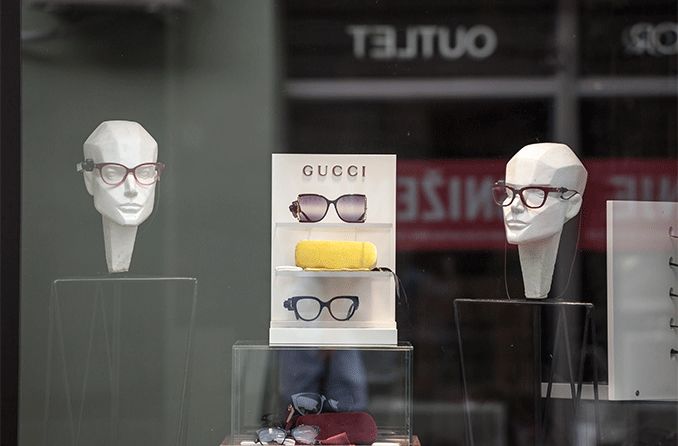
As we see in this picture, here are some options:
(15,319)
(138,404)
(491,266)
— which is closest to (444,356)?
(491,266)

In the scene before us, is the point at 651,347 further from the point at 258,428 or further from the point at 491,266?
the point at 258,428

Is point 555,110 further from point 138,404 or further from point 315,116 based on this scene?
point 138,404

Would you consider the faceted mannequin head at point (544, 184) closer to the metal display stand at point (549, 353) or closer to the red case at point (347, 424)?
the metal display stand at point (549, 353)

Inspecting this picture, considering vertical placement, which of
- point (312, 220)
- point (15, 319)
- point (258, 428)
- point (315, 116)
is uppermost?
point (315, 116)

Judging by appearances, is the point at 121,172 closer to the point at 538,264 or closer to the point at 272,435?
the point at 272,435

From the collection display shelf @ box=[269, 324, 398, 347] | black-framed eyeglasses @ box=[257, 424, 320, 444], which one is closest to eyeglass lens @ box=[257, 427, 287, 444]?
black-framed eyeglasses @ box=[257, 424, 320, 444]

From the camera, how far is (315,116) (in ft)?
14.8

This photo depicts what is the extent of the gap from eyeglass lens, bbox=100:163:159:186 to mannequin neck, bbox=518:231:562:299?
1046 mm

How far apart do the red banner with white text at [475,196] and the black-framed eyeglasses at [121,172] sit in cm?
69

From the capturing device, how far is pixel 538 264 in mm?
4438

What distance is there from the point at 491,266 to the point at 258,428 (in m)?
0.78

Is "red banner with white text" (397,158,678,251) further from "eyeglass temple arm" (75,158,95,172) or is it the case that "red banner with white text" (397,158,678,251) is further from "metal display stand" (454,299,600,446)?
"eyeglass temple arm" (75,158,95,172)

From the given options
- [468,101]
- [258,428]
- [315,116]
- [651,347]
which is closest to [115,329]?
[258,428]

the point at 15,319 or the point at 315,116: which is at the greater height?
the point at 315,116
